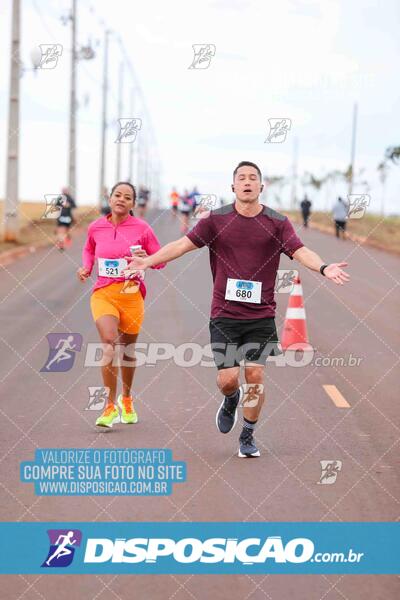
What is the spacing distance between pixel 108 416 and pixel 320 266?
2.61m

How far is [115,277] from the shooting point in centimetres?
1010

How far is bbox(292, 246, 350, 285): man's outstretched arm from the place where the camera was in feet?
27.4

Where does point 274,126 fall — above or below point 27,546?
above

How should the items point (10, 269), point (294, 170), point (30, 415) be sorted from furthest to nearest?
point (294, 170)
point (10, 269)
point (30, 415)

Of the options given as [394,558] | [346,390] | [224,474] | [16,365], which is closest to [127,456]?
[224,474]

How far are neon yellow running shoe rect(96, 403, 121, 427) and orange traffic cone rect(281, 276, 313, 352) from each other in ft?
17.9

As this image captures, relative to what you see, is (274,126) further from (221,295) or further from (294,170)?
(294,170)

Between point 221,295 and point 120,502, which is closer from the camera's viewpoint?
point 120,502

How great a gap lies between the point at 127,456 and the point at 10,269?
70.1 ft

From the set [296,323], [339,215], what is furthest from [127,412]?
[339,215]

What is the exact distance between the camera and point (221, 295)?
30.0 feet

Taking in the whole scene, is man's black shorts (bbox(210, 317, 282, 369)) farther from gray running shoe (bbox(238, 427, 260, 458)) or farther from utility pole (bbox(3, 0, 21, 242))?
utility pole (bbox(3, 0, 21, 242))

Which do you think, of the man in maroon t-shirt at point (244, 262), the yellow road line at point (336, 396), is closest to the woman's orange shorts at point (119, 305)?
the man in maroon t-shirt at point (244, 262)

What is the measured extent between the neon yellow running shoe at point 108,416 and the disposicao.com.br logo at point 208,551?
129 inches
